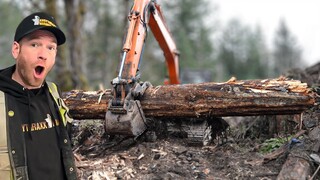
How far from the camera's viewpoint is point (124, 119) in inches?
178

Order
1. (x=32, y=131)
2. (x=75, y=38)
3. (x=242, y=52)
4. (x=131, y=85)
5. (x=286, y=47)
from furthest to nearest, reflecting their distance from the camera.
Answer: (x=242, y=52) → (x=286, y=47) → (x=75, y=38) → (x=131, y=85) → (x=32, y=131)

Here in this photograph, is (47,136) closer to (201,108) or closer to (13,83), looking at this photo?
(13,83)

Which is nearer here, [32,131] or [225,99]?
[32,131]

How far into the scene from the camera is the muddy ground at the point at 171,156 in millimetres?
4199

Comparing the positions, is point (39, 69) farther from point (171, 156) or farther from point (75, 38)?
point (75, 38)

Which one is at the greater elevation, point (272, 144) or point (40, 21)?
point (40, 21)

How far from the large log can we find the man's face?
189 cm

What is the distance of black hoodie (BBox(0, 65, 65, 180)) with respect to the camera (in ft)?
9.94

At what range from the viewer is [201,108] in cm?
471

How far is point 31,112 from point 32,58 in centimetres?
42

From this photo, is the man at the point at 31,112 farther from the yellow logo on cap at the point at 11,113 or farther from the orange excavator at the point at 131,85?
the orange excavator at the point at 131,85

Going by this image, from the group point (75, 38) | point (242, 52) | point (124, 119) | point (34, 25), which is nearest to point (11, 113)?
point (34, 25)

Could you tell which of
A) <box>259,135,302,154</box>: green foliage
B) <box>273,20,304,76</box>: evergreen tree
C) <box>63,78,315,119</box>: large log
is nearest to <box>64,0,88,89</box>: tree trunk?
<box>63,78,315,119</box>: large log

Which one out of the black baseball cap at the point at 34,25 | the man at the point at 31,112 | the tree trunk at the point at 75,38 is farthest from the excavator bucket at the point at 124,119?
the tree trunk at the point at 75,38
